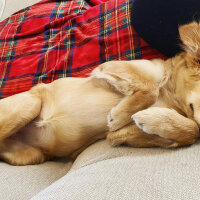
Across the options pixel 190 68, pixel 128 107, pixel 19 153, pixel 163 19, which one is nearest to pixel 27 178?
pixel 19 153

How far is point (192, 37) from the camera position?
4.87 feet

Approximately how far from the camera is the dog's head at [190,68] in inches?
54.3

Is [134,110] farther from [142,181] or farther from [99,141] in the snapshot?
[142,181]

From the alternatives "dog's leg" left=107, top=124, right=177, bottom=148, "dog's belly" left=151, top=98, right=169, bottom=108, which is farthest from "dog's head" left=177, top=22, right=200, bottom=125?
"dog's leg" left=107, top=124, right=177, bottom=148

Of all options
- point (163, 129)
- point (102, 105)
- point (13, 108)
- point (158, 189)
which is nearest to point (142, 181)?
point (158, 189)

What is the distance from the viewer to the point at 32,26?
252 cm

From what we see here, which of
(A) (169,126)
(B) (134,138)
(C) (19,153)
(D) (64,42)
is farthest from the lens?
(D) (64,42)

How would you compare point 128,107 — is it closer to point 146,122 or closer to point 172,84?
point 146,122

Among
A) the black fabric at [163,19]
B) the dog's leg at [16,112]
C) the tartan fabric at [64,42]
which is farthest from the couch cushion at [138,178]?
the tartan fabric at [64,42]

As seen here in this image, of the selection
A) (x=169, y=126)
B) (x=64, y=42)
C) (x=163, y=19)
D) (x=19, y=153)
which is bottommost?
(x=19, y=153)

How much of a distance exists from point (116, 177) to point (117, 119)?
44 centimetres

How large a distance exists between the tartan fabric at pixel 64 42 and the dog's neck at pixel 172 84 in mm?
229

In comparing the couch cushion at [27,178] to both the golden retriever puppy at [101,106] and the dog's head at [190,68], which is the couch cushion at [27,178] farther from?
the dog's head at [190,68]

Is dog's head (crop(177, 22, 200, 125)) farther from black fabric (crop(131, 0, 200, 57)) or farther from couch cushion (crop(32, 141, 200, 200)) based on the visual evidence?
couch cushion (crop(32, 141, 200, 200))
